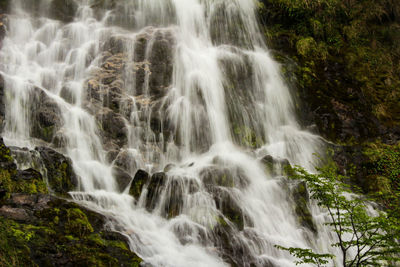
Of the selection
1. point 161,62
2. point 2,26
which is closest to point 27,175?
point 161,62

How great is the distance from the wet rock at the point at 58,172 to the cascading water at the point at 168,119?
1.12 ft

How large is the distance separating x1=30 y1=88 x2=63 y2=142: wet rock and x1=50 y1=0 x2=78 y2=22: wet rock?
26.7 ft

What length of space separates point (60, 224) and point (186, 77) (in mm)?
10592

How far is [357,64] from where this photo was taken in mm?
18891

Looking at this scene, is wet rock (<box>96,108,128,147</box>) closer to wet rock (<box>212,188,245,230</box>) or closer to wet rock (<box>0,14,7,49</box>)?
wet rock (<box>212,188,245,230</box>)

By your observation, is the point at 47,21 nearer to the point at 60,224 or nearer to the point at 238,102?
the point at 238,102

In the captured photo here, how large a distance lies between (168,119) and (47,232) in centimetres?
874

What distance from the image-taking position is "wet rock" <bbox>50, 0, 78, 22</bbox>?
19.7 metres

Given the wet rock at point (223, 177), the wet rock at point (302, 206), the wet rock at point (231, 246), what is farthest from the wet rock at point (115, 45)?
the wet rock at point (231, 246)

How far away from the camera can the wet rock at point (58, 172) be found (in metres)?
9.90

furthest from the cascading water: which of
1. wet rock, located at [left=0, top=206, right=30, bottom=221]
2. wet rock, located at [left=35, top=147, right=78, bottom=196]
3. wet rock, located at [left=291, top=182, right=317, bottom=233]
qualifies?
wet rock, located at [left=0, top=206, right=30, bottom=221]

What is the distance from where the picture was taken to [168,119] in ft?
48.3

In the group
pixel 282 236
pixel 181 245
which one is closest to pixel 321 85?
pixel 282 236

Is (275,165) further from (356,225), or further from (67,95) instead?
(67,95)
